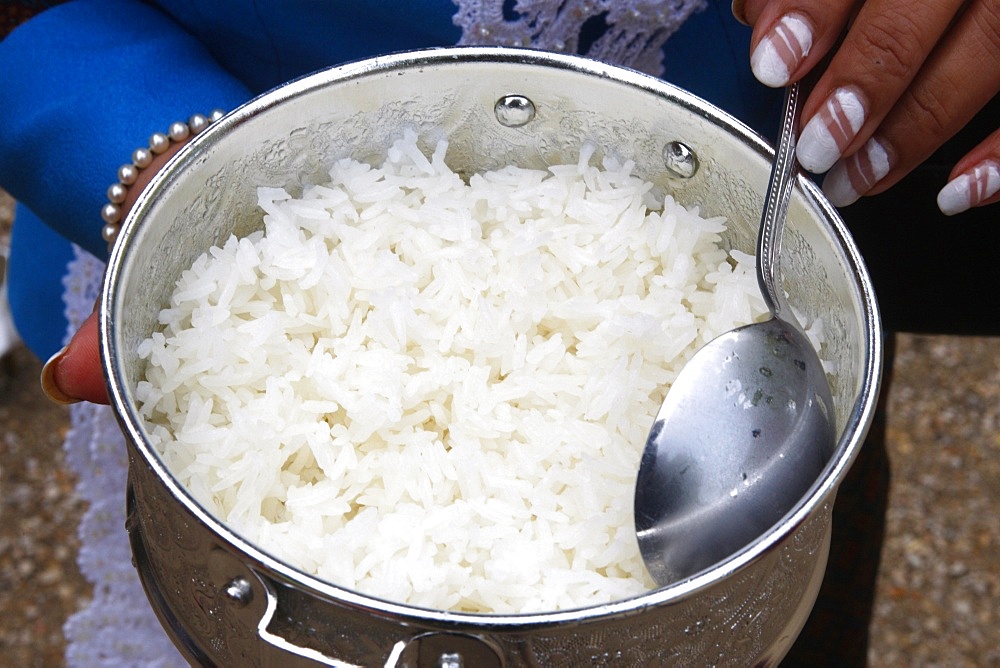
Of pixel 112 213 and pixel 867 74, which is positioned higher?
pixel 867 74

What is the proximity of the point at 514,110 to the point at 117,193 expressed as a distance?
376mm

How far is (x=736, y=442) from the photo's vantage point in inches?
25.1

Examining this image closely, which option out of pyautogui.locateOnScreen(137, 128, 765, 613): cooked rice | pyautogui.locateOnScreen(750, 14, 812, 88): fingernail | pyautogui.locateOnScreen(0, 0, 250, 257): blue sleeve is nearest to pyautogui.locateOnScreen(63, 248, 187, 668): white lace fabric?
pyautogui.locateOnScreen(0, 0, 250, 257): blue sleeve

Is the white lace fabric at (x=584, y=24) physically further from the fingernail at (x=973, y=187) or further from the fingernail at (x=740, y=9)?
the fingernail at (x=973, y=187)

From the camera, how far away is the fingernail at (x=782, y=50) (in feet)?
2.15

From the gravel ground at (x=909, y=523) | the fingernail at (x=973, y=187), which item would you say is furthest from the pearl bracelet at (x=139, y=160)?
the gravel ground at (x=909, y=523)

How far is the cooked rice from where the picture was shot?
2.11 ft

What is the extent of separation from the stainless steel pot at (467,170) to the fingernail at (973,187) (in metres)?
0.11

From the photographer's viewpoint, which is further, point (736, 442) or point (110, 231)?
point (110, 231)

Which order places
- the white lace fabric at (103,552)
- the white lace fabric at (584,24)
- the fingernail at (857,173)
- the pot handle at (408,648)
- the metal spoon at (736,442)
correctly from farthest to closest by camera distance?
the white lace fabric at (103,552) < the white lace fabric at (584,24) < the fingernail at (857,173) < the metal spoon at (736,442) < the pot handle at (408,648)

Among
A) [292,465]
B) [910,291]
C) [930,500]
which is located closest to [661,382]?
[292,465]

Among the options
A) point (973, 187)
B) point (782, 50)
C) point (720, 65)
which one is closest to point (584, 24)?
point (720, 65)

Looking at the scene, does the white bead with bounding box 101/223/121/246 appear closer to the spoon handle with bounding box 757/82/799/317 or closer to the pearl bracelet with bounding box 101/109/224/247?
the pearl bracelet with bounding box 101/109/224/247

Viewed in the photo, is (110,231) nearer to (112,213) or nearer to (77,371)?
(112,213)
